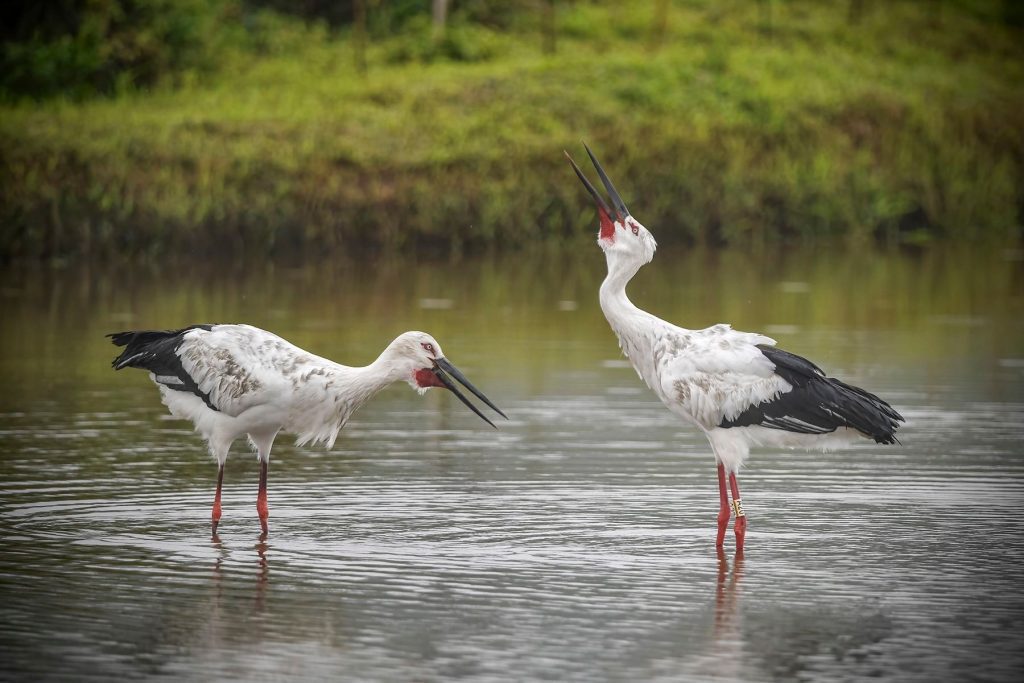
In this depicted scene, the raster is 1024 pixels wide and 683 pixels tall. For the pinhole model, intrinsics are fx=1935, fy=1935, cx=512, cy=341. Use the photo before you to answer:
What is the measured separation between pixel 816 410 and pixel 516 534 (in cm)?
171

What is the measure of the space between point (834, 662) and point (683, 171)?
24754mm

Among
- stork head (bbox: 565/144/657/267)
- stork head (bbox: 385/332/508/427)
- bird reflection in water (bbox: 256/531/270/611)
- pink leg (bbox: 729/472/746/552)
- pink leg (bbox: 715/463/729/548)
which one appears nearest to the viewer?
bird reflection in water (bbox: 256/531/270/611)

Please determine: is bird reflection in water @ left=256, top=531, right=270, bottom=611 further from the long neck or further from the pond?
the long neck

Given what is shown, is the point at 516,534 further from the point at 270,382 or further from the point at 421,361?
the point at 270,382

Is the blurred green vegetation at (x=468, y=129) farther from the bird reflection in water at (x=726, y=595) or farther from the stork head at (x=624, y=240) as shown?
the bird reflection in water at (x=726, y=595)

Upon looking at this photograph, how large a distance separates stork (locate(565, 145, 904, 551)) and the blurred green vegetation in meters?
18.0

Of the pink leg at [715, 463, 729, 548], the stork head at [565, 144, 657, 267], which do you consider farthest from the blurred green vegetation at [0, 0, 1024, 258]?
the pink leg at [715, 463, 729, 548]

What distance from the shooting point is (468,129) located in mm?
32594

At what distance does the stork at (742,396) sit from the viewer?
33.0 ft

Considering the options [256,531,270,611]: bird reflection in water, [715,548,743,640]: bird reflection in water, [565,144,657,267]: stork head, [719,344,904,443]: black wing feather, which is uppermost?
[565,144,657,267]: stork head

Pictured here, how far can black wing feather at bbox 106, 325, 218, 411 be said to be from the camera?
10914 millimetres

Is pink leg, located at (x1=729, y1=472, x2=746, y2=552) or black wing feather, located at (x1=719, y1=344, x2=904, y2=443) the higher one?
black wing feather, located at (x1=719, y1=344, x2=904, y2=443)

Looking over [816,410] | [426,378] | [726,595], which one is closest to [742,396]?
[816,410]

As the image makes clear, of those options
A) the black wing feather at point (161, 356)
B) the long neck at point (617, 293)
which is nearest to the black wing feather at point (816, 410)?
the long neck at point (617, 293)
